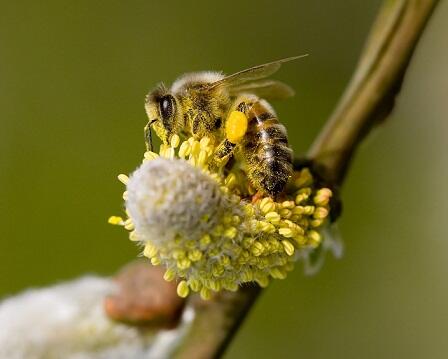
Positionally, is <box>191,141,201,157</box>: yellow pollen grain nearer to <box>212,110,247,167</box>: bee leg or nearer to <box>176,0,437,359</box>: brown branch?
<box>212,110,247,167</box>: bee leg

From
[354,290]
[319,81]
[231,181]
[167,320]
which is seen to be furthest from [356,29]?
[231,181]

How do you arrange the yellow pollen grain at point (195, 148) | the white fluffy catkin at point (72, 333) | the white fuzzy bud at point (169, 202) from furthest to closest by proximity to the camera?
the white fluffy catkin at point (72, 333)
the yellow pollen grain at point (195, 148)
the white fuzzy bud at point (169, 202)

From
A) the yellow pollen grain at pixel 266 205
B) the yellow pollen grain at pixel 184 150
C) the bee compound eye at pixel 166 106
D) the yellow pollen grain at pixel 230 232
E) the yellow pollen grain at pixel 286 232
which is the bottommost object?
the yellow pollen grain at pixel 230 232

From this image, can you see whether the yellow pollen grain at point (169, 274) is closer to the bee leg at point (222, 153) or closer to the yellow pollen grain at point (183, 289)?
the yellow pollen grain at point (183, 289)

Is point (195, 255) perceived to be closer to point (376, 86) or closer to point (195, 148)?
point (195, 148)

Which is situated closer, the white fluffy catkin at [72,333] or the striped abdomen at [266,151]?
the striped abdomen at [266,151]

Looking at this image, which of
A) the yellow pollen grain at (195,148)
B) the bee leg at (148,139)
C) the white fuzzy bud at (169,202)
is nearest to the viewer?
the white fuzzy bud at (169,202)

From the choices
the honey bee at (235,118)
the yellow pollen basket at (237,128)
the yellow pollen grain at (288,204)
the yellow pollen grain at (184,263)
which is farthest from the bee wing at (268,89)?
the yellow pollen grain at (184,263)

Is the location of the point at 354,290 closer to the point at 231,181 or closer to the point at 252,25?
the point at 252,25
